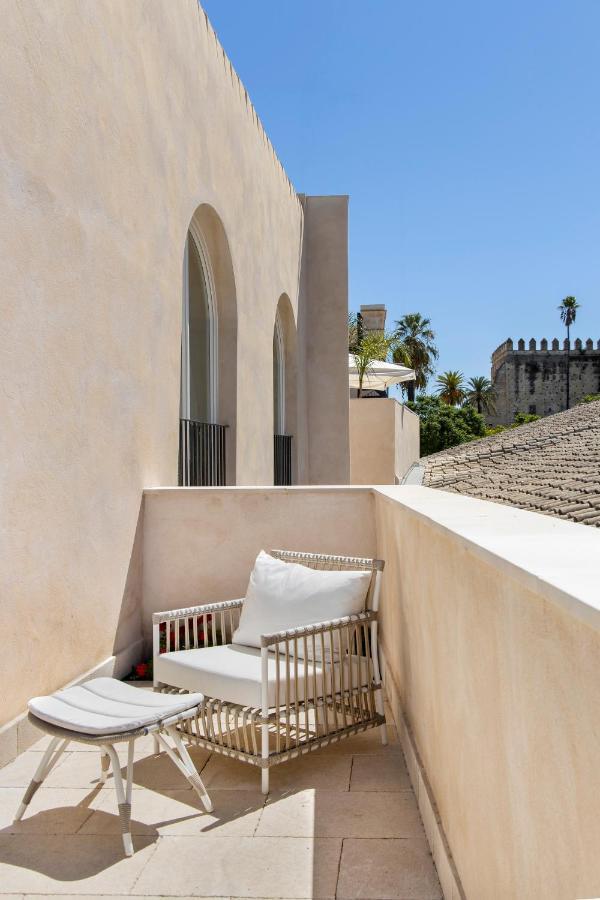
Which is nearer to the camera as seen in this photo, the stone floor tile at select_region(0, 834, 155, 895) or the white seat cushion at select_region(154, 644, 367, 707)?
the stone floor tile at select_region(0, 834, 155, 895)

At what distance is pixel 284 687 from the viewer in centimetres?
334

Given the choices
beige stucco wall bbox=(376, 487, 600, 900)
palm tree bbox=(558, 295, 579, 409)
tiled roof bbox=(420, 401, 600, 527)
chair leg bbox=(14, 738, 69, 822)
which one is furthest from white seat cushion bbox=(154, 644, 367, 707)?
palm tree bbox=(558, 295, 579, 409)

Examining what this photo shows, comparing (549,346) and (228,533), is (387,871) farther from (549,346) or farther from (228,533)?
(549,346)

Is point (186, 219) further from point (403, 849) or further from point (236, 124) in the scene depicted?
point (403, 849)

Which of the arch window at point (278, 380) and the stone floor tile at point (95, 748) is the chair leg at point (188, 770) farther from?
the arch window at point (278, 380)

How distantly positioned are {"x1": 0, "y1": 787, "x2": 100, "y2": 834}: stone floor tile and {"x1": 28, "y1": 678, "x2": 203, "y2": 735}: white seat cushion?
449 millimetres

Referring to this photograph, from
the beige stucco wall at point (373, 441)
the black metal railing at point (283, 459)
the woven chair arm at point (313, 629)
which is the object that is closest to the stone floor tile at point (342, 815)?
the woven chair arm at point (313, 629)

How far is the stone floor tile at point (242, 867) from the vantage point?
248 cm

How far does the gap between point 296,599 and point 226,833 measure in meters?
1.24

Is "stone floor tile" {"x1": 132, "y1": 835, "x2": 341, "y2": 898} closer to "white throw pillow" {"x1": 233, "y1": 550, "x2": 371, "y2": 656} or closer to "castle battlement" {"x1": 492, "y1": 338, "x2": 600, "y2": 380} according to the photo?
"white throw pillow" {"x1": 233, "y1": 550, "x2": 371, "y2": 656}

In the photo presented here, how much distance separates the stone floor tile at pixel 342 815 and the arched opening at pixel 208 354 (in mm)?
3686

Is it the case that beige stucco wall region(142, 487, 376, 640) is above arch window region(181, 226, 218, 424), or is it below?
below

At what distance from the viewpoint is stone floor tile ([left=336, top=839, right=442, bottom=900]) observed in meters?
2.45

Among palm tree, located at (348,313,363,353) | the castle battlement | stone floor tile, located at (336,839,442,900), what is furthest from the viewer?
the castle battlement
